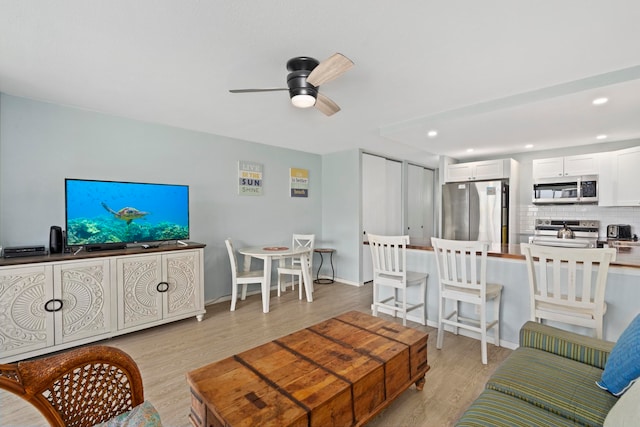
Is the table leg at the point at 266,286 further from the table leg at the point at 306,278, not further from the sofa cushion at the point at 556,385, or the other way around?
the sofa cushion at the point at 556,385

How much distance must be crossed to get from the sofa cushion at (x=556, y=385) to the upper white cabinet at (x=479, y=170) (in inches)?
150

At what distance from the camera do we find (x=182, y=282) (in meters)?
3.29

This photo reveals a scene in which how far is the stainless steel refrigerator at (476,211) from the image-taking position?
470cm

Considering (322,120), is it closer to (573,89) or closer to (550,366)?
(573,89)

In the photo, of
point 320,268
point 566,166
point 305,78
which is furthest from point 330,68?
point 566,166

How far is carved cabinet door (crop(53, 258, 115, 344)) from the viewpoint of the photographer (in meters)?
2.56

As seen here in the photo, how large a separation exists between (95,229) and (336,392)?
115 inches

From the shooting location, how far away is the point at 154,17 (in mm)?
1650

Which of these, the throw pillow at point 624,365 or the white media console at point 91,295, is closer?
the throw pillow at point 624,365

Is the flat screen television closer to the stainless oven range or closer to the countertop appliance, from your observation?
the stainless oven range

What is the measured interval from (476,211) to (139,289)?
4917mm

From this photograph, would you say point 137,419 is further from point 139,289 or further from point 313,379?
point 139,289

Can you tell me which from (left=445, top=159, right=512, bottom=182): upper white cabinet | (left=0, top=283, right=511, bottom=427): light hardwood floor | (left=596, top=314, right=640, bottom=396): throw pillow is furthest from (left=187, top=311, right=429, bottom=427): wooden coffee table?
(left=445, top=159, right=512, bottom=182): upper white cabinet

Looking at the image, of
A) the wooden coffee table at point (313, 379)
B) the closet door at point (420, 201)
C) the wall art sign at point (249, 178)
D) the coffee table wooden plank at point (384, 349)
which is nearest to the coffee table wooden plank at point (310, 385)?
the wooden coffee table at point (313, 379)
